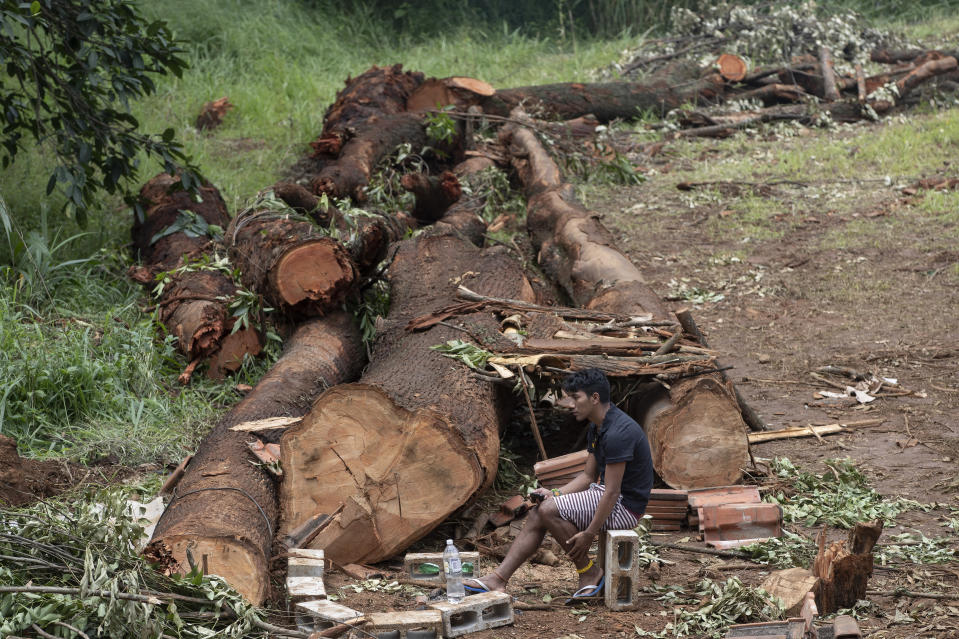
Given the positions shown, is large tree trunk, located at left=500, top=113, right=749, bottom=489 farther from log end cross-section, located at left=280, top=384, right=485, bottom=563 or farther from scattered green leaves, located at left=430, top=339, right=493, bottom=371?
log end cross-section, located at left=280, top=384, right=485, bottom=563

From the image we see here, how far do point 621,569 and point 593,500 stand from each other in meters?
0.34

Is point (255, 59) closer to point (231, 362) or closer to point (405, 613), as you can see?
point (231, 362)

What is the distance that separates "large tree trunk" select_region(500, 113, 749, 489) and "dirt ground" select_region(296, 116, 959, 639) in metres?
0.48

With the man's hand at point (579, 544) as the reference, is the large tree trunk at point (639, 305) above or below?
below

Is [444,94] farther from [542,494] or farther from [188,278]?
[542,494]

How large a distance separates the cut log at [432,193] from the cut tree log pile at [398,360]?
0.05ft

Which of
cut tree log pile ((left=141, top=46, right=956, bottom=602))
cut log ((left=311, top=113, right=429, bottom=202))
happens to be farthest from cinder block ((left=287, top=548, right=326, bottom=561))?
cut log ((left=311, top=113, right=429, bottom=202))

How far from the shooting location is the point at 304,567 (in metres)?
3.70

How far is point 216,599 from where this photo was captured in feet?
10.7

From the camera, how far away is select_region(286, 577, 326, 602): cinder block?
354 centimetres

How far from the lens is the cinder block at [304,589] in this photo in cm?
354

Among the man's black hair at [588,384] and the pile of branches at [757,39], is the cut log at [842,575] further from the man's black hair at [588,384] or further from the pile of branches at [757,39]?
the pile of branches at [757,39]

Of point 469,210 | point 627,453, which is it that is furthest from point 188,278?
point 627,453

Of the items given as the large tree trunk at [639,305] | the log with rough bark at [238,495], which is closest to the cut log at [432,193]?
the large tree trunk at [639,305]
